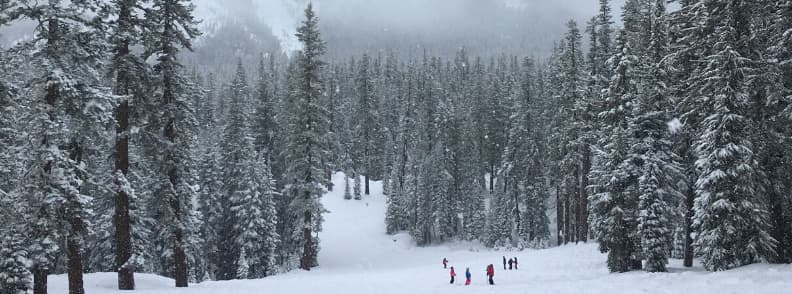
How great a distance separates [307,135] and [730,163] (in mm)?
23734

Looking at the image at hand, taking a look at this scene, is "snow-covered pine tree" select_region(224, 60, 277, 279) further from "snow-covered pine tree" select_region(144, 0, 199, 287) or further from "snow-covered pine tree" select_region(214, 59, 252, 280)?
"snow-covered pine tree" select_region(144, 0, 199, 287)

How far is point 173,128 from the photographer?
22.3 metres

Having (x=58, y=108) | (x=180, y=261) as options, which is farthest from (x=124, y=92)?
(x=180, y=261)

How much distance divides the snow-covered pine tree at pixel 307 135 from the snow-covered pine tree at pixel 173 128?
12.0 m

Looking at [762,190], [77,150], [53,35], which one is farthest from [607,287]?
[53,35]

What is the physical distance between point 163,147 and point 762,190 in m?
23.4

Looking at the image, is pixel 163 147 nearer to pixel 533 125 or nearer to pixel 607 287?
pixel 607 287

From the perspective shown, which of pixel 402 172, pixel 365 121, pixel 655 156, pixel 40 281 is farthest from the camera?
pixel 365 121

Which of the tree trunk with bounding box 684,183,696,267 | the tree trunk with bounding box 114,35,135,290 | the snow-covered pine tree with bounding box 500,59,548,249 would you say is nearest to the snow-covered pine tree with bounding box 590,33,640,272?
the tree trunk with bounding box 684,183,696,267

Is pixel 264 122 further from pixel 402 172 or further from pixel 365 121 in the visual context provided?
pixel 402 172

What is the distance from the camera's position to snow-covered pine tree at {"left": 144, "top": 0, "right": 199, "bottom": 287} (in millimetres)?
21703

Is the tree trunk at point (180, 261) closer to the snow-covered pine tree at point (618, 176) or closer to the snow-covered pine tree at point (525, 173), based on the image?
the snow-covered pine tree at point (618, 176)

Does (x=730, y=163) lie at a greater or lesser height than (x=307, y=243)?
greater

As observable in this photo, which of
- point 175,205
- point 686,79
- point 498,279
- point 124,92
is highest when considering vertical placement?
point 686,79
